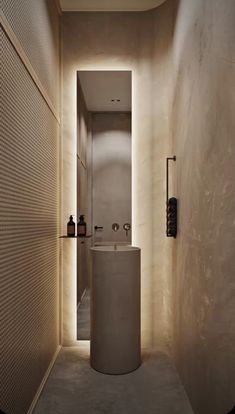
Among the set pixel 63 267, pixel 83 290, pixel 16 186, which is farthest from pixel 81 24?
pixel 83 290

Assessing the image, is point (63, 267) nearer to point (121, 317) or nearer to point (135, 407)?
point (121, 317)

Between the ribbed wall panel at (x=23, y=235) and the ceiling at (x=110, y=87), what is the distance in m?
0.65

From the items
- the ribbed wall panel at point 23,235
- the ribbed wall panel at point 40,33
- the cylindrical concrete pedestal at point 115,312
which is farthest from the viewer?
the cylindrical concrete pedestal at point 115,312

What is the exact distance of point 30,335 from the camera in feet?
5.58

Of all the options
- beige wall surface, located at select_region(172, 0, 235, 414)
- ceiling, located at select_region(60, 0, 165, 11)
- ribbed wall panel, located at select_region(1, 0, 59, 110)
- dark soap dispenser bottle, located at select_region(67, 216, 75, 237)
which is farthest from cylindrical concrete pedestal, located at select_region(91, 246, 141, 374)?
ceiling, located at select_region(60, 0, 165, 11)

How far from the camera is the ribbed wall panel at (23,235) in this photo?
4.42 ft

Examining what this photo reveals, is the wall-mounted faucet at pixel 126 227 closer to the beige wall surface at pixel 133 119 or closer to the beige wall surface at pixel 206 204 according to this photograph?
the beige wall surface at pixel 133 119

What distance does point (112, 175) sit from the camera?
107 inches

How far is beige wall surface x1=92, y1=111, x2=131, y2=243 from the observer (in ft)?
8.82

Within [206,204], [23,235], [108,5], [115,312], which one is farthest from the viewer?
[108,5]

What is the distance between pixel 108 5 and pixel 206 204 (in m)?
2.05

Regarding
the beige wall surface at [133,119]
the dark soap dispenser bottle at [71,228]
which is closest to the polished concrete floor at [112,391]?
the beige wall surface at [133,119]

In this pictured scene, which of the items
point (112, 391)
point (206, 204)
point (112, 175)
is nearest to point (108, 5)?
point (112, 175)

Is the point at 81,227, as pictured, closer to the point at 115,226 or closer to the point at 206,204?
the point at 115,226
